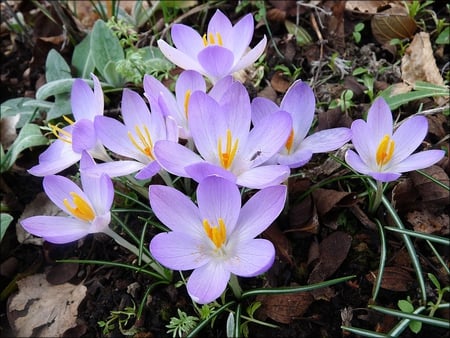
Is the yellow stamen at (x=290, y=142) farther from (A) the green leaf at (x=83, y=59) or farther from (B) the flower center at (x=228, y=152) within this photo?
(A) the green leaf at (x=83, y=59)

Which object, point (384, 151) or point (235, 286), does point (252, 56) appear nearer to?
point (384, 151)

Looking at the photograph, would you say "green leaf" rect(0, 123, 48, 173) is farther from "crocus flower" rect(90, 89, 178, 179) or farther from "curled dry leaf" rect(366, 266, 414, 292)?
"curled dry leaf" rect(366, 266, 414, 292)

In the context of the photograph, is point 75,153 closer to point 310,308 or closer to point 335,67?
point 310,308

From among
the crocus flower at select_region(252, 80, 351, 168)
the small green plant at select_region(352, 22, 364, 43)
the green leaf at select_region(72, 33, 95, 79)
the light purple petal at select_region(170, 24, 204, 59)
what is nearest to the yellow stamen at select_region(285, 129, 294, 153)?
the crocus flower at select_region(252, 80, 351, 168)

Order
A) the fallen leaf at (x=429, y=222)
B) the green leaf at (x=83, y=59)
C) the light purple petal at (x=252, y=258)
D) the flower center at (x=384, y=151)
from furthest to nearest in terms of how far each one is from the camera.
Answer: the green leaf at (x=83, y=59) → the fallen leaf at (x=429, y=222) → the flower center at (x=384, y=151) → the light purple petal at (x=252, y=258)

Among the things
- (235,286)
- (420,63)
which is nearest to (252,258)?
(235,286)

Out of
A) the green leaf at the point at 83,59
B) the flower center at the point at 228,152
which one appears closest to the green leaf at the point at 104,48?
the green leaf at the point at 83,59
